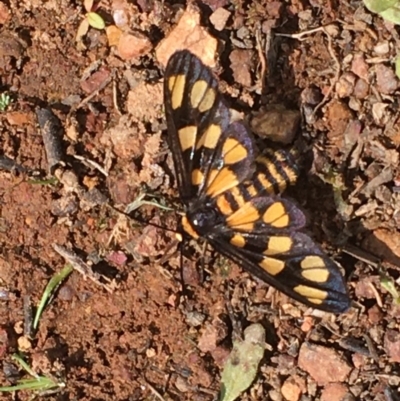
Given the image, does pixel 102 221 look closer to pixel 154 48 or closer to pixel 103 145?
pixel 103 145

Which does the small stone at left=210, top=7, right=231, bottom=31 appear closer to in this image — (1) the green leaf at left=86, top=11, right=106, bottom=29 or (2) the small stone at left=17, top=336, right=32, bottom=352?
(1) the green leaf at left=86, top=11, right=106, bottom=29

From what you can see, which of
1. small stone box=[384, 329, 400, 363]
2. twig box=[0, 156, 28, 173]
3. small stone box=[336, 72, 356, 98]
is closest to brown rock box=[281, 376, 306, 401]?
small stone box=[384, 329, 400, 363]

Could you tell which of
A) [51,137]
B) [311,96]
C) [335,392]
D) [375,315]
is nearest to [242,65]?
[311,96]

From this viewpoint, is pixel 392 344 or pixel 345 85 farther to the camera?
pixel 345 85

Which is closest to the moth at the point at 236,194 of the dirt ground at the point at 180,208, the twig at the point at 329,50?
the dirt ground at the point at 180,208

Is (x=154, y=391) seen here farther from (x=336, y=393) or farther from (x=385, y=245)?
(x=385, y=245)

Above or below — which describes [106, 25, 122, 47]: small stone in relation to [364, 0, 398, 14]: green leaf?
below
